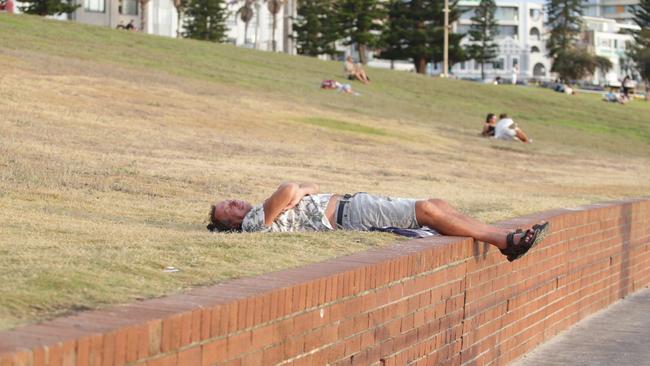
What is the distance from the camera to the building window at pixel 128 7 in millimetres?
87300

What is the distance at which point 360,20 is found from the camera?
91.8 metres

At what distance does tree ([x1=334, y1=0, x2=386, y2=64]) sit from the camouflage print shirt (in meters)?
82.7

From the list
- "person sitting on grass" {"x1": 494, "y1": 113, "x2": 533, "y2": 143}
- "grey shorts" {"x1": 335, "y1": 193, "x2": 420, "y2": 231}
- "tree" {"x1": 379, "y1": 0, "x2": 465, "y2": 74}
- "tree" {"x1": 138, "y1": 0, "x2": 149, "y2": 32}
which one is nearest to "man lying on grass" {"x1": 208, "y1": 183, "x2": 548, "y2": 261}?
"grey shorts" {"x1": 335, "y1": 193, "x2": 420, "y2": 231}

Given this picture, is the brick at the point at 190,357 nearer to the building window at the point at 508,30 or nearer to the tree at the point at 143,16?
the tree at the point at 143,16

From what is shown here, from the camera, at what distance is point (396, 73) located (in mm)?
53344

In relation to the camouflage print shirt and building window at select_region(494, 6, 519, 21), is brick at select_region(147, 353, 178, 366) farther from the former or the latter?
building window at select_region(494, 6, 519, 21)

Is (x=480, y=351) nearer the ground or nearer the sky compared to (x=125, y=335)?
nearer the ground

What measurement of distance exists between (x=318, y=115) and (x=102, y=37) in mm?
14913

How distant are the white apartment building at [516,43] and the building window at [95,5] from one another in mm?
68632

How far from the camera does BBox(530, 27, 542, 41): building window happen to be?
17338 cm

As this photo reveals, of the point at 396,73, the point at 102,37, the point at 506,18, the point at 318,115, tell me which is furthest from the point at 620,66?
the point at 318,115

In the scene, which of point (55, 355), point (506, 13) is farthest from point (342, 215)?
point (506, 13)

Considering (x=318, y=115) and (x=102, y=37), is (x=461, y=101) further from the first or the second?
(x=318, y=115)

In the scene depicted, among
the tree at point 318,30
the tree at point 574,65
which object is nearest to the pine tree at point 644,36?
the tree at point 574,65
